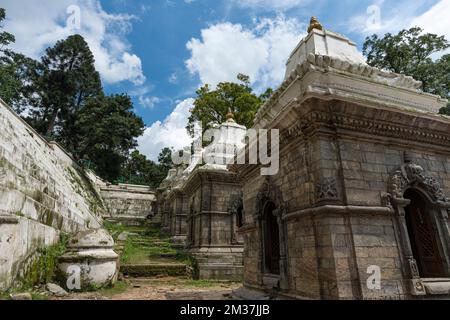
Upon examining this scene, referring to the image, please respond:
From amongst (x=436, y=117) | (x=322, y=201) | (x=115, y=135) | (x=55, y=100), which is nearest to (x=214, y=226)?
(x=322, y=201)

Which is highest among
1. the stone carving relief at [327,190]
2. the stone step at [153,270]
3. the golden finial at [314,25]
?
the golden finial at [314,25]

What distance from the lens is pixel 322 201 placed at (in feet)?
15.4

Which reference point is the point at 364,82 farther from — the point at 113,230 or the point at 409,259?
the point at 113,230

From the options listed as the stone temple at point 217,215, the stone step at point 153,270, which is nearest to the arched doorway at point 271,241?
the stone temple at point 217,215

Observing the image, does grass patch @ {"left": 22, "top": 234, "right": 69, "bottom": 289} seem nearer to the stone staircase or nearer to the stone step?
the stone step

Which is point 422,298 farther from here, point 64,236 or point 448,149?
point 64,236

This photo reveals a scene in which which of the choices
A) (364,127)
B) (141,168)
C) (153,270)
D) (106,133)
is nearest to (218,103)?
(106,133)

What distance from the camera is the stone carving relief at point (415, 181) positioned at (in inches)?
206

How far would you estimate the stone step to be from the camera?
10.0 m

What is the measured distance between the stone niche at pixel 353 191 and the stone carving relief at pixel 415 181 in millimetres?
21

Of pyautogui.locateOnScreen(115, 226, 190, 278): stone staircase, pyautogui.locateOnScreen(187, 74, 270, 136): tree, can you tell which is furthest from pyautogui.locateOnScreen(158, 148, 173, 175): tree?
pyautogui.locateOnScreen(115, 226, 190, 278): stone staircase

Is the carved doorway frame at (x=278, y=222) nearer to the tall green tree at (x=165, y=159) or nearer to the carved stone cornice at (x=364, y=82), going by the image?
the carved stone cornice at (x=364, y=82)

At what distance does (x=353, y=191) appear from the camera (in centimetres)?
489

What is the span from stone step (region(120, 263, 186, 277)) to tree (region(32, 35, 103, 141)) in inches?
939
